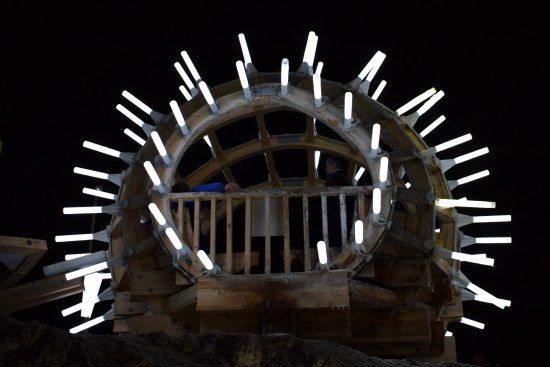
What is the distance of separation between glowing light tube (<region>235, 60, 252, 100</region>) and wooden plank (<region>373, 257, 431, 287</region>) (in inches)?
96.5

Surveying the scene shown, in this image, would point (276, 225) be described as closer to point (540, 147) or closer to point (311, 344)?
point (311, 344)

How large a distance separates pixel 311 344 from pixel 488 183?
13.2 m

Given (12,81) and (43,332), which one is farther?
(12,81)

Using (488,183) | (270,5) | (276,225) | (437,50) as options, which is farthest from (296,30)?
(276,225)

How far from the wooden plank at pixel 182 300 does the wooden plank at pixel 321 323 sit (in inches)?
45.1

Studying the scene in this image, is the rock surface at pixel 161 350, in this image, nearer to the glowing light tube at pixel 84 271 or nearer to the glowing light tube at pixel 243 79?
the glowing light tube at pixel 84 271

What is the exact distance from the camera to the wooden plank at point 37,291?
1043 centimetres

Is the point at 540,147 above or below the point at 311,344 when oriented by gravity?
above

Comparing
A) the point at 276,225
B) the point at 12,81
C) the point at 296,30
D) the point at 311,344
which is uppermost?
the point at 296,30

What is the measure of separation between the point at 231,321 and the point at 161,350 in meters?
4.13

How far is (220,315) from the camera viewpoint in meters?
8.34

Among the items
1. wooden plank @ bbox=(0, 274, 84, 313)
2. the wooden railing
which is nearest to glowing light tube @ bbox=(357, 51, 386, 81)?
the wooden railing

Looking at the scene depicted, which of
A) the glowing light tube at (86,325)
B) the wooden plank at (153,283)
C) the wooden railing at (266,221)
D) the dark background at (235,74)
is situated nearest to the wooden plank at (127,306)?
the glowing light tube at (86,325)

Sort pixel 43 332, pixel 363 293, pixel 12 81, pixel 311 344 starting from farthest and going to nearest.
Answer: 1. pixel 12 81
2. pixel 363 293
3. pixel 311 344
4. pixel 43 332
